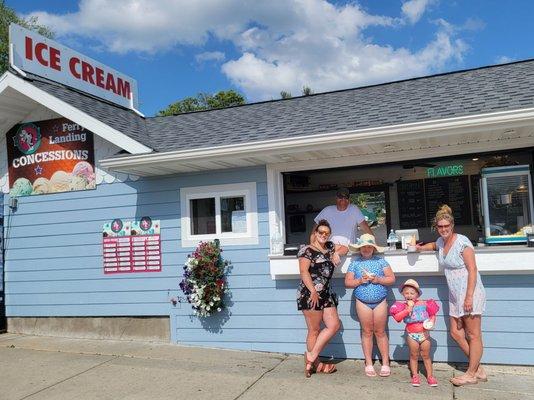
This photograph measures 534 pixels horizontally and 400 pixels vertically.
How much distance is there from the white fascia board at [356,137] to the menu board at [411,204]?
3373mm

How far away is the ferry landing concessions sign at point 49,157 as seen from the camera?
6758 millimetres

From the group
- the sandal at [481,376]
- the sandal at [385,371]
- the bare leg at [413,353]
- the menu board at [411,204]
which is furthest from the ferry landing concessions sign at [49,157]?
the sandal at [481,376]

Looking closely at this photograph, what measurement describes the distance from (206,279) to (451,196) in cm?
432

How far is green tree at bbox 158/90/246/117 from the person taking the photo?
32000 millimetres

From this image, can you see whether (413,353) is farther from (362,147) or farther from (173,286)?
(173,286)

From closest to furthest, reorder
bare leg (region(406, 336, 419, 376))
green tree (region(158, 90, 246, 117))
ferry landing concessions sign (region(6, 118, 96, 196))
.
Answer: bare leg (region(406, 336, 419, 376))
ferry landing concessions sign (region(6, 118, 96, 196))
green tree (region(158, 90, 246, 117))

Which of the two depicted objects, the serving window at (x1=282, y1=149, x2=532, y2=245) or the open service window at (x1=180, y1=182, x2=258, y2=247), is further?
the serving window at (x1=282, y1=149, x2=532, y2=245)

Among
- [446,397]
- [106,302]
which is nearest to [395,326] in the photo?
[446,397]

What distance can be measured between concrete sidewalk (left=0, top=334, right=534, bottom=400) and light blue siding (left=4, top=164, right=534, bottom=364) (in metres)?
0.22

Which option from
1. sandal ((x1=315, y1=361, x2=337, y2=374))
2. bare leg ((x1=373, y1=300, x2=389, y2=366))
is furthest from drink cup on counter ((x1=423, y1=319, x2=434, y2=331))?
sandal ((x1=315, y1=361, x2=337, y2=374))

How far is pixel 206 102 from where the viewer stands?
109ft

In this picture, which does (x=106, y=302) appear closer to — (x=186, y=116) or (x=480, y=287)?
(x=186, y=116)

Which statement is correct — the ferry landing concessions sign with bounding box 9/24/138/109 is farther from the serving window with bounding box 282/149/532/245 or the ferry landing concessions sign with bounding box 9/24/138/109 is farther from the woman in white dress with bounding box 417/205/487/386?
the woman in white dress with bounding box 417/205/487/386

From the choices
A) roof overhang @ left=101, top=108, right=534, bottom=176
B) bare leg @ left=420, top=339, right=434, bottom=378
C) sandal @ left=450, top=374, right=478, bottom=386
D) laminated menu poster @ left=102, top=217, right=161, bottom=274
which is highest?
roof overhang @ left=101, top=108, right=534, bottom=176
